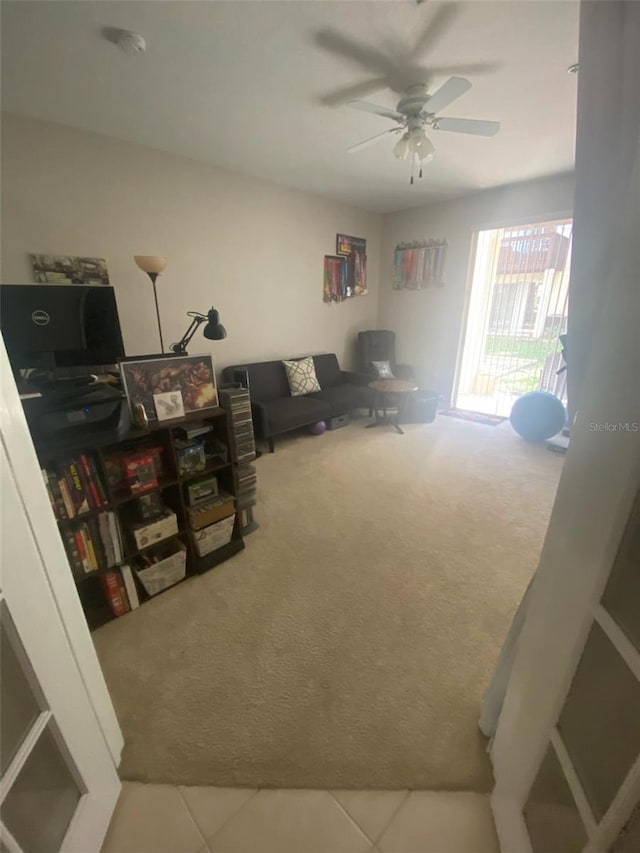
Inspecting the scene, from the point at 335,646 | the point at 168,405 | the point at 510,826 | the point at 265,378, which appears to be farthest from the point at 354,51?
the point at 510,826

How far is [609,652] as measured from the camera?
2.00ft

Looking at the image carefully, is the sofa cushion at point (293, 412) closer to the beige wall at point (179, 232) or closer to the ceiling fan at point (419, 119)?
the beige wall at point (179, 232)

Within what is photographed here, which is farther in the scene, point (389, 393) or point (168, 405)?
point (389, 393)

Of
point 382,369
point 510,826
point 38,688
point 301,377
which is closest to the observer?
point 38,688

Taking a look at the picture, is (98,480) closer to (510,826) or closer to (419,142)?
(510,826)

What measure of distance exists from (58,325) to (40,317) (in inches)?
2.5

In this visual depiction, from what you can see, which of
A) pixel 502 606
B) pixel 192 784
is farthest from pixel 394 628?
pixel 192 784

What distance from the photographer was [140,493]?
5.08 feet

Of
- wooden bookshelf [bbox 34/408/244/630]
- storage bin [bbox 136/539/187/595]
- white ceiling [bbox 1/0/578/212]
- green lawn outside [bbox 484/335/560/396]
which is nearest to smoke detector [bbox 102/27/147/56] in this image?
white ceiling [bbox 1/0/578/212]

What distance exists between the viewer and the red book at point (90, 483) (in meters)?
1.37

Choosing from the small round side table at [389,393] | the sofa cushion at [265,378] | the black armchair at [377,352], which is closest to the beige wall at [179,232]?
the sofa cushion at [265,378]

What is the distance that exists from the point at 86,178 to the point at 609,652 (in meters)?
3.65

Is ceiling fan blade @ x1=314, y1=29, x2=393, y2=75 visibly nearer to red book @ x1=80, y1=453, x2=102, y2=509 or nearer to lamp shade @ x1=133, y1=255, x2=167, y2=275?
lamp shade @ x1=133, y1=255, x2=167, y2=275

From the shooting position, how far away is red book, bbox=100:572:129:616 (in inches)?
60.2
